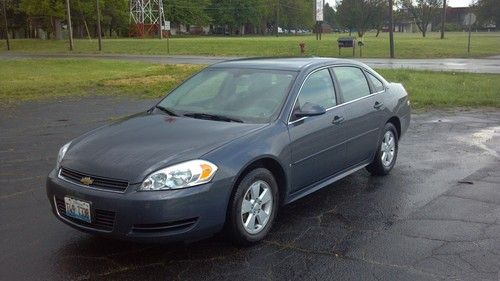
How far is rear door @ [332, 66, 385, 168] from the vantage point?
18.7 ft

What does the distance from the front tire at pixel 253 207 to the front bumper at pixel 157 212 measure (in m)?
0.16

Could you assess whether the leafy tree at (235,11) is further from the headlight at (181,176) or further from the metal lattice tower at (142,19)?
the headlight at (181,176)

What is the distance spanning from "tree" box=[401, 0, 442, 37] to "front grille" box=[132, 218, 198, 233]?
10000 centimetres

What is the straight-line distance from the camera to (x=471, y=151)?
7914mm

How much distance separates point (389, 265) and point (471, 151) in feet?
14.7

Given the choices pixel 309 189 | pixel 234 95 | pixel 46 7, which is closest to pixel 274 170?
pixel 309 189

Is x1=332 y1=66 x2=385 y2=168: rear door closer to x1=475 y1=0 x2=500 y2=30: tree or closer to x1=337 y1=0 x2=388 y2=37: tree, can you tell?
x1=337 y1=0 x2=388 y2=37: tree

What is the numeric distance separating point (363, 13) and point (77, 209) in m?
100

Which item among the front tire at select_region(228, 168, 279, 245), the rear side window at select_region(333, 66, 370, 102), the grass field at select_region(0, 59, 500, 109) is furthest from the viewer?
the grass field at select_region(0, 59, 500, 109)

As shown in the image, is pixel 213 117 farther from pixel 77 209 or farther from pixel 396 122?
pixel 396 122

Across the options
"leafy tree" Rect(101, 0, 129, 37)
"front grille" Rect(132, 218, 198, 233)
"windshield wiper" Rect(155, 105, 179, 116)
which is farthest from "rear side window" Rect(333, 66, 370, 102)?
"leafy tree" Rect(101, 0, 129, 37)

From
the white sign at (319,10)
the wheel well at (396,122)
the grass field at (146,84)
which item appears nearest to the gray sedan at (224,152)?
the wheel well at (396,122)

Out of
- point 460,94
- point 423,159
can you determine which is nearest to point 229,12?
point 460,94

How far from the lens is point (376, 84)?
21.4 feet
